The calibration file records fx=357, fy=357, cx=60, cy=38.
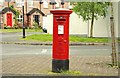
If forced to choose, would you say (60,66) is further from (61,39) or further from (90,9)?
(90,9)

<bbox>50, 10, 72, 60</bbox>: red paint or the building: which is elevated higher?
the building

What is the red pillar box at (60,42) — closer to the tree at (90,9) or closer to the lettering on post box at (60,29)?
the lettering on post box at (60,29)

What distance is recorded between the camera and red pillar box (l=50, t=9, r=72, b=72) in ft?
32.4

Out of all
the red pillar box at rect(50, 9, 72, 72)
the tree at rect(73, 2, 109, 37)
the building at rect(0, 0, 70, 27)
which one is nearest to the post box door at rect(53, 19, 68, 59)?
the red pillar box at rect(50, 9, 72, 72)

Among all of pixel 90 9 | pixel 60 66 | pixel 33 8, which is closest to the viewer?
pixel 60 66

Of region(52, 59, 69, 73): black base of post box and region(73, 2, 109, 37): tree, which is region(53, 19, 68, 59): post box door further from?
region(73, 2, 109, 37): tree

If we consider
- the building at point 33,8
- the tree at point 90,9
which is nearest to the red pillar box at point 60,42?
the tree at point 90,9

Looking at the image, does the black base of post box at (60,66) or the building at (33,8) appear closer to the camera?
the black base of post box at (60,66)

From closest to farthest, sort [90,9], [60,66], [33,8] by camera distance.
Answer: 1. [60,66]
2. [90,9]
3. [33,8]

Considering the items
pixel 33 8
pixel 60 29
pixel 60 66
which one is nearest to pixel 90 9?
pixel 60 29

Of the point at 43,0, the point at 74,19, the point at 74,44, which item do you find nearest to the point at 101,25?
the point at 74,19

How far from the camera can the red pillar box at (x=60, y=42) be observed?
988 centimetres

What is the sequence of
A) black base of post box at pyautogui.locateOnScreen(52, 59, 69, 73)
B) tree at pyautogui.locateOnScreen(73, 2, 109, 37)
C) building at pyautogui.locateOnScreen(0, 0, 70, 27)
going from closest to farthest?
1. black base of post box at pyautogui.locateOnScreen(52, 59, 69, 73)
2. tree at pyautogui.locateOnScreen(73, 2, 109, 37)
3. building at pyautogui.locateOnScreen(0, 0, 70, 27)

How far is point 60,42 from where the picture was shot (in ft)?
32.6
